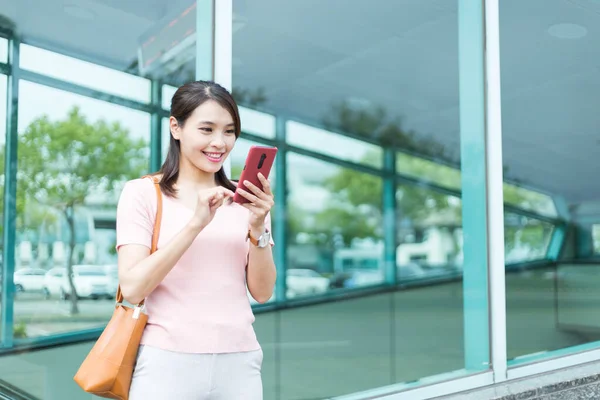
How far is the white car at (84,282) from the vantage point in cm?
580

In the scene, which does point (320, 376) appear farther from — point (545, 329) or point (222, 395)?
point (222, 395)

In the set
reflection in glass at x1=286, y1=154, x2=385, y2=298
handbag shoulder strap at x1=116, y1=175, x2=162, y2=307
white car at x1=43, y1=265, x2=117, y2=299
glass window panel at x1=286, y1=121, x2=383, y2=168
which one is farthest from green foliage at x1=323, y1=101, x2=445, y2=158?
handbag shoulder strap at x1=116, y1=175, x2=162, y2=307

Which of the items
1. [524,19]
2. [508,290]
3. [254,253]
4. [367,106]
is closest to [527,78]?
[524,19]

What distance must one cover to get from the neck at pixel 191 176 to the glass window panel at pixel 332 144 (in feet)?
32.5

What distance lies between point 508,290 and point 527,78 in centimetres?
403

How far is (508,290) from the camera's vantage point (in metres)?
4.02

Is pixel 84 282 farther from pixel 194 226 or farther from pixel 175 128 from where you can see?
pixel 194 226

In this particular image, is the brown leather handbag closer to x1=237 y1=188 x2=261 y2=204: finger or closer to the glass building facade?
x1=237 y1=188 x2=261 y2=204: finger

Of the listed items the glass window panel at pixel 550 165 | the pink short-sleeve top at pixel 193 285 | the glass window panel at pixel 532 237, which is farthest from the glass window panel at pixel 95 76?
the glass window panel at pixel 532 237

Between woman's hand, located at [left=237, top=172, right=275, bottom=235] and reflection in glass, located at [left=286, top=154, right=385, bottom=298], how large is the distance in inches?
410

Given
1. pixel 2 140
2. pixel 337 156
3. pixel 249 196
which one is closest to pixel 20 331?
pixel 2 140

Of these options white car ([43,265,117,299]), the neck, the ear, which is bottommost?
white car ([43,265,117,299])

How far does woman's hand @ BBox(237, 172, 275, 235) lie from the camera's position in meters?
1.49

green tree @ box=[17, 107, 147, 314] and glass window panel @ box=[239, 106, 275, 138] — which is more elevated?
glass window panel @ box=[239, 106, 275, 138]
